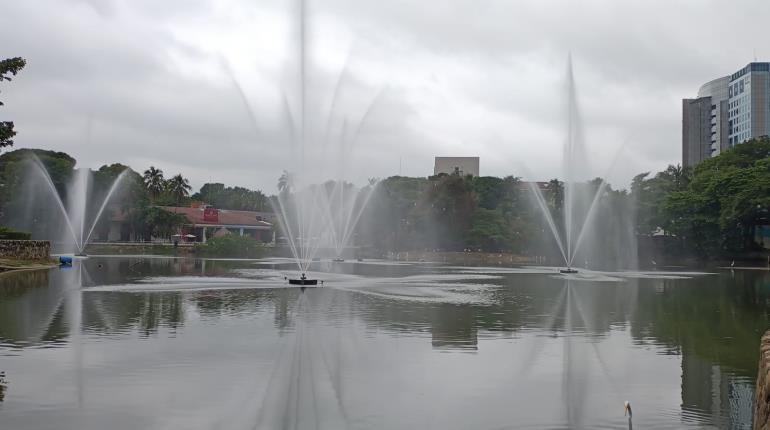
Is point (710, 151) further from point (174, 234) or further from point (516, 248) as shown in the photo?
point (174, 234)

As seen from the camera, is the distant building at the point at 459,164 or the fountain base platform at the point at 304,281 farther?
the distant building at the point at 459,164

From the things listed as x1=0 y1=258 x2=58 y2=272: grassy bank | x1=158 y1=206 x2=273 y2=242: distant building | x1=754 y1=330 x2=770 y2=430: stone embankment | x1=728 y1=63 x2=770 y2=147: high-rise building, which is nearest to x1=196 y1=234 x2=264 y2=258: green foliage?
x1=158 y1=206 x2=273 y2=242: distant building

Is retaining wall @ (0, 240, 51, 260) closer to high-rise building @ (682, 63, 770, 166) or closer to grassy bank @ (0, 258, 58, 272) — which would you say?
grassy bank @ (0, 258, 58, 272)

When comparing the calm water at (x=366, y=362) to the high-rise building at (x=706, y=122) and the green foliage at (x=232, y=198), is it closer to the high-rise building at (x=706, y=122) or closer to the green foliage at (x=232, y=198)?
the green foliage at (x=232, y=198)

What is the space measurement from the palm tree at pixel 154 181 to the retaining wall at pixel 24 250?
6500cm

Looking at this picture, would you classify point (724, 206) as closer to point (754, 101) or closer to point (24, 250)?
point (24, 250)

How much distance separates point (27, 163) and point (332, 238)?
111ft

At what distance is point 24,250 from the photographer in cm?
4316

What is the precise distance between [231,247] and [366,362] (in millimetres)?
62275

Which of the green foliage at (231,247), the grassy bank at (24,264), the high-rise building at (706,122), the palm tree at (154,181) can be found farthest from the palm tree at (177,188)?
the high-rise building at (706,122)

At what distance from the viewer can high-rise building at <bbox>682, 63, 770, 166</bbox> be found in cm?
14925

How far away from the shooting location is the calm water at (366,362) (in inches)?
398

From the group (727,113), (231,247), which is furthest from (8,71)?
(727,113)

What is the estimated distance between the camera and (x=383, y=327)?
1867 centimetres
